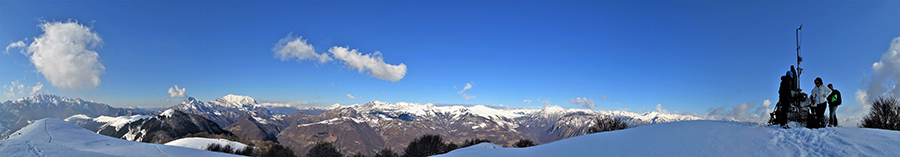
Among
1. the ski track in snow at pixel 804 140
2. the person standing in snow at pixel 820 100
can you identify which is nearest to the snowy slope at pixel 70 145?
the ski track in snow at pixel 804 140

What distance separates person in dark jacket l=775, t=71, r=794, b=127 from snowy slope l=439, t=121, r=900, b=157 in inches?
110

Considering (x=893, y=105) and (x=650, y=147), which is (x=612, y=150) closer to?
(x=650, y=147)

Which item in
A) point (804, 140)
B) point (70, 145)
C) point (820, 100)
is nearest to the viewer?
point (804, 140)

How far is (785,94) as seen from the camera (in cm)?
1063

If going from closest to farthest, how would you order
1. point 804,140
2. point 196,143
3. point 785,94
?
point 804,140
point 785,94
point 196,143

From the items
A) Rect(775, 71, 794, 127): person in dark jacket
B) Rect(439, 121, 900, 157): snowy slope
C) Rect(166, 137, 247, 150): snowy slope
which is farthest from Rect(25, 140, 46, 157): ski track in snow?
Rect(166, 137, 247, 150): snowy slope

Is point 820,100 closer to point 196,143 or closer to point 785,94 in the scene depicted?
point 785,94

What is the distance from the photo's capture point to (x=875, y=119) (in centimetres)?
1442

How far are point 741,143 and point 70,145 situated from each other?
28.5 m

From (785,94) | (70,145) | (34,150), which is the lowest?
(70,145)

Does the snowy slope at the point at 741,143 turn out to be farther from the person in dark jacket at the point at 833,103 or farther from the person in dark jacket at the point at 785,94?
the person in dark jacket at the point at 833,103

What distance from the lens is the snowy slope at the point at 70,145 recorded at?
32.7ft

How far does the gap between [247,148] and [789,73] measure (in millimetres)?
56055

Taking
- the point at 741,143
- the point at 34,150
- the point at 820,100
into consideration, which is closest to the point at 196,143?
the point at 34,150
